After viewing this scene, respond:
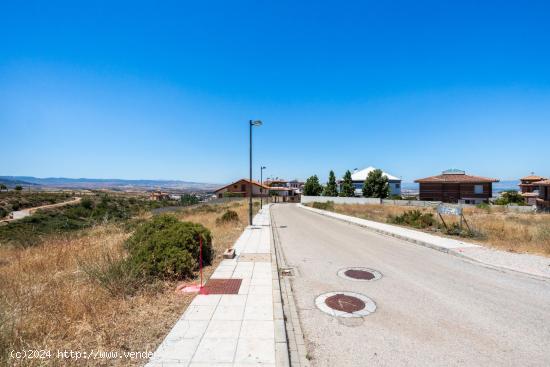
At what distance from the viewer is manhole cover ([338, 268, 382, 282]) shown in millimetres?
7281

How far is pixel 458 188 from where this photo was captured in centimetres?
5069

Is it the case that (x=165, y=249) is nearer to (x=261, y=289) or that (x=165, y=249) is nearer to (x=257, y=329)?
(x=261, y=289)

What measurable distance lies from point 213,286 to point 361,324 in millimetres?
3368

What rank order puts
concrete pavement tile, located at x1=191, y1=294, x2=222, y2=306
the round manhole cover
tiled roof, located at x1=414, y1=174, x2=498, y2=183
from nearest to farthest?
1. the round manhole cover
2. concrete pavement tile, located at x1=191, y1=294, x2=222, y2=306
3. tiled roof, located at x1=414, y1=174, x2=498, y2=183

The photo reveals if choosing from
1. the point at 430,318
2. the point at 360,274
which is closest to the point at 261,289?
the point at 360,274

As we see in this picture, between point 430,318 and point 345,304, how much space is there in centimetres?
151

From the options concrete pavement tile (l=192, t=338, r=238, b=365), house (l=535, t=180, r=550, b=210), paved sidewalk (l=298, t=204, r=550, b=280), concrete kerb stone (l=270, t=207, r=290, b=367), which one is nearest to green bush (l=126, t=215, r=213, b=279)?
concrete kerb stone (l=270, t=207, r=290, b=367)

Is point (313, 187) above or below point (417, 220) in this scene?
above

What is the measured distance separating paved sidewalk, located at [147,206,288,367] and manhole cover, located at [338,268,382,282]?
2.06 m

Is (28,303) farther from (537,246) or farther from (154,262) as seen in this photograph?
(537,246)

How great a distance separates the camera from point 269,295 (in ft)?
19.1

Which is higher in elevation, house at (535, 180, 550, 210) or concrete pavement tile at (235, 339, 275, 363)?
house at (535, 180, 550, 210)

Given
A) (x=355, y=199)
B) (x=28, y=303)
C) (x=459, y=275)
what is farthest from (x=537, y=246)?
(x=355, y=199)

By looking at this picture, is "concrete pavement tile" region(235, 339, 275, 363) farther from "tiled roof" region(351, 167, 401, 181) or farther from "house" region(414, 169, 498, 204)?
"tiled roof" region(351, 167, 401, 181)
